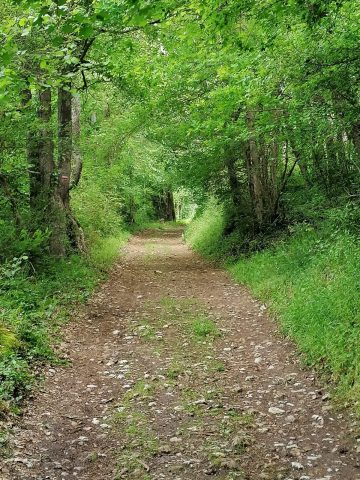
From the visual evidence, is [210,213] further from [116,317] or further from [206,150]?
[116,317]

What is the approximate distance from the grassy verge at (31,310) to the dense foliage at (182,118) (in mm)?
53

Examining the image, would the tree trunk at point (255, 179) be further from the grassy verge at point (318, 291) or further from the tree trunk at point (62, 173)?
the tree trunk at point (62, 173)

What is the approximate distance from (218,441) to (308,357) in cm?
253

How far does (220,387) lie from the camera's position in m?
7.03

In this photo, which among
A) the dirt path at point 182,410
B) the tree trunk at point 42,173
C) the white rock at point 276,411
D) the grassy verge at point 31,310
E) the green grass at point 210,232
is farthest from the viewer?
the green grass at point 210,232

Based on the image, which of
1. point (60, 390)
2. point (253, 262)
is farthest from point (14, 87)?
point (253, 262)

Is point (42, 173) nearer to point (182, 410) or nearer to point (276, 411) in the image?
point (182, 410)

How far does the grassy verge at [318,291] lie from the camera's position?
6797 millimetres

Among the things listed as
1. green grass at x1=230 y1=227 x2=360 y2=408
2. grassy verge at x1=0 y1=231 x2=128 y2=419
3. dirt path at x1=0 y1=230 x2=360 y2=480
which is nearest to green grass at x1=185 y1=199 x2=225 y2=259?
green grass at x1=230 y1=227 x2=360 y2=408

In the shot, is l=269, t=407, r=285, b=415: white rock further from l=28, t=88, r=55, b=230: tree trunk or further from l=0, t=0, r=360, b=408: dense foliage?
l=28, t=88, r=55, b=230: tree trunk

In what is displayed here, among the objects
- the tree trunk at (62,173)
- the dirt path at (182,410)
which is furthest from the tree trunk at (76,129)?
the dirt path at (182,410)

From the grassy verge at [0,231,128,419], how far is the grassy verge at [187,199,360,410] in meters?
4.18

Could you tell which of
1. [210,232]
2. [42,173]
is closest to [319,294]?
[42,173]

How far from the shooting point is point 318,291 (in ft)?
30.0
